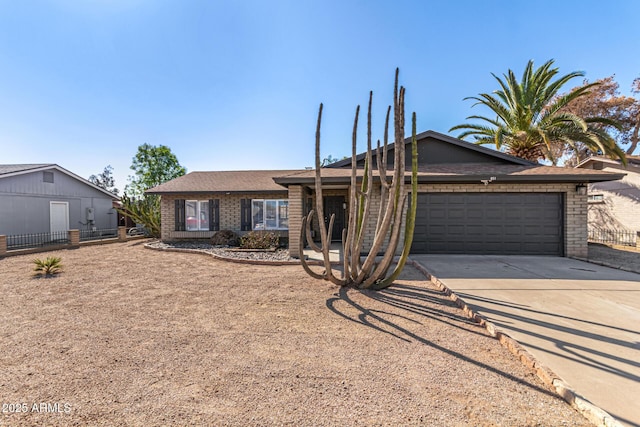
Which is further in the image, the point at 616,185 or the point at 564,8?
the point at 616,185

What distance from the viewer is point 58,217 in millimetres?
16141

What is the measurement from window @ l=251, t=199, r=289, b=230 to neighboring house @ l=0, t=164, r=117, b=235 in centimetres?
1213

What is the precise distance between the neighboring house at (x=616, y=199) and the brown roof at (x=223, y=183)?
17239mm

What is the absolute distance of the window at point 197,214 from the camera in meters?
14.1

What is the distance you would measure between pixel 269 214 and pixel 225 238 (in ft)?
7.84

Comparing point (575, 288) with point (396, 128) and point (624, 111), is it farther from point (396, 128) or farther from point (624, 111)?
point (624, 111)

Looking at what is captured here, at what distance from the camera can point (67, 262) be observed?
9.04 meters

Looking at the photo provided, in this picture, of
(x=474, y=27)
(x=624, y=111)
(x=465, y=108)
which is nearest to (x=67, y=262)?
(x=474, y=27)

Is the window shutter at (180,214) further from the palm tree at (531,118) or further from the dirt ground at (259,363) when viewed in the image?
the palm tree at (531,118)

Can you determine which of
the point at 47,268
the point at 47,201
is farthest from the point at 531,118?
the point at 47,201

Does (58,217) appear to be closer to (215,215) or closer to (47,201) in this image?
(47,201)

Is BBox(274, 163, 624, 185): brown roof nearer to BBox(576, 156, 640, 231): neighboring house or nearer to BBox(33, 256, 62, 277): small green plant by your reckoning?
BBox(33, 256, 62, 277): small green plant

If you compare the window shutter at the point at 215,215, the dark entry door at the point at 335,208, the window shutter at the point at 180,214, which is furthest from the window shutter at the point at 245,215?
the dark entry door at the point at 335,208

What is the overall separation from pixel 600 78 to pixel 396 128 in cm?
3174
